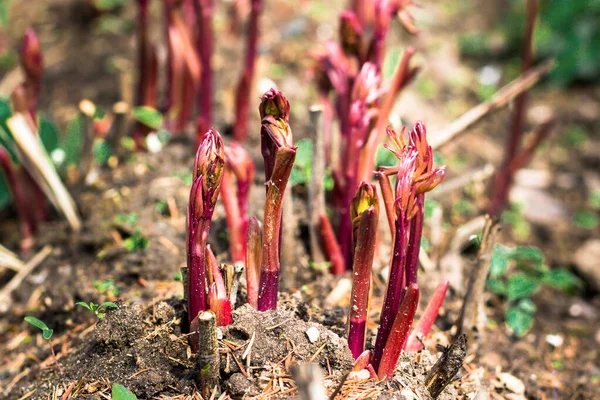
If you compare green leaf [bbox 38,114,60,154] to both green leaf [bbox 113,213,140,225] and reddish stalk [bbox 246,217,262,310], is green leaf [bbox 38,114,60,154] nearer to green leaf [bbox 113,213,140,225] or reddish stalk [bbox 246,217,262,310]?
green leaf [bbox 113,213,140,225]

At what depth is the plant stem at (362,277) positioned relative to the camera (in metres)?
1.63

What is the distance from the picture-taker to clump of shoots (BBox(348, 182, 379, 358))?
5.37 ft

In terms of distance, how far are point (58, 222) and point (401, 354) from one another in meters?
1.81

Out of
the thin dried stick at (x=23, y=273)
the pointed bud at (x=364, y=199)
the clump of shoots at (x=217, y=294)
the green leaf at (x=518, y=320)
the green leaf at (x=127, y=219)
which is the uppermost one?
the pointed bud at (x=364, y=199)

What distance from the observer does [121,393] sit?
1.58 m

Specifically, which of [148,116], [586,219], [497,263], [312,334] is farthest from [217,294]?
[586,219]

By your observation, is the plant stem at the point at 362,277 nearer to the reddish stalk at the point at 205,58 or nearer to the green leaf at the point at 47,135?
the reddish stalk at the point at 205,58

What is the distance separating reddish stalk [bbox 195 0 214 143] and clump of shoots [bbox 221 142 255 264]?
0.58 m

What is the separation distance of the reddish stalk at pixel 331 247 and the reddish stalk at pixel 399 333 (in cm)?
66

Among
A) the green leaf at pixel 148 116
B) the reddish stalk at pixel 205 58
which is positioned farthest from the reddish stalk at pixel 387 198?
the green leaf at pixel 148 116

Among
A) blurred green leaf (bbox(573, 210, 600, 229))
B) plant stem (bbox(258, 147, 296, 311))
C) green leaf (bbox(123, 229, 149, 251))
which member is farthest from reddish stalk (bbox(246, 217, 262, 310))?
blurred green leaf (bbox(573, 210, 600, 229))

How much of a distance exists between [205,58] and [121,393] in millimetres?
1757

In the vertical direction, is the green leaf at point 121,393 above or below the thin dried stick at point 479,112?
below

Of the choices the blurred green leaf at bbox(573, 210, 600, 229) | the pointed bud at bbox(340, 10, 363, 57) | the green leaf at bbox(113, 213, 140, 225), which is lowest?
the blurred green leaf at bbox(573, 210, 600, 229)
